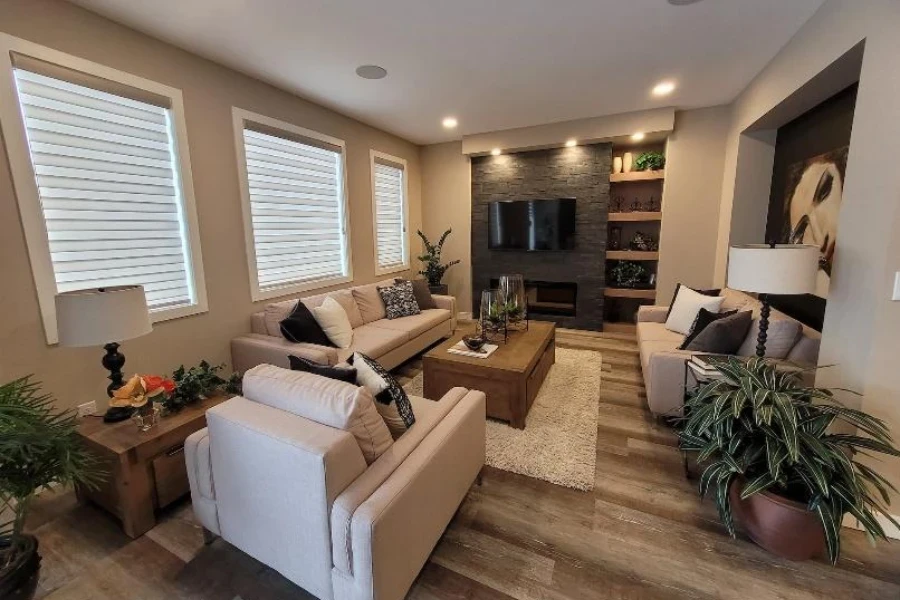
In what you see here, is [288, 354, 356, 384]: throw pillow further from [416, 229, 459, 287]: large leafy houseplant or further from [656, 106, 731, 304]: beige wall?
[656, 106, 731, 304]: beige wall

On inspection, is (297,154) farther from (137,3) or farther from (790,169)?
(790,169)

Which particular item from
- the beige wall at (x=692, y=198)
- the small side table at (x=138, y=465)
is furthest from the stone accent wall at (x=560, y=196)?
the small side table at (x=138, y=465)

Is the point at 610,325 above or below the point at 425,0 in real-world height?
below

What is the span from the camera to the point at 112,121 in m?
2.41

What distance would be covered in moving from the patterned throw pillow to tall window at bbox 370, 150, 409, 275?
0.76 m

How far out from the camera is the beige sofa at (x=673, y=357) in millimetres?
2297

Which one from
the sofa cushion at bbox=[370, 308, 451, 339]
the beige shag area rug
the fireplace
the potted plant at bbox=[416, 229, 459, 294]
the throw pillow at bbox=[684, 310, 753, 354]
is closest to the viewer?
the beige shag area rug

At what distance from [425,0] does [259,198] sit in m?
2.20

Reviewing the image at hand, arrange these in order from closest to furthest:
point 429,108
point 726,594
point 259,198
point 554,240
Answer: point 726,594, point 259,198, point 429,108, point 554,240

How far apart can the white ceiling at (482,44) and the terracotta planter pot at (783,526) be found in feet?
9.07

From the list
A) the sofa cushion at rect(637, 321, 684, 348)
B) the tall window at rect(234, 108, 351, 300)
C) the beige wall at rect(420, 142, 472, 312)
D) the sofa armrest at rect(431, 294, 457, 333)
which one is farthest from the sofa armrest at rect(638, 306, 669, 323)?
the tall window at rect(234, 108, 351, 300)

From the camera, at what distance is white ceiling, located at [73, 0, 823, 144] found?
90.3 inches

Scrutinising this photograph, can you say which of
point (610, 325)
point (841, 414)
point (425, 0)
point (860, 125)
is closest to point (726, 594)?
point (841, 414)

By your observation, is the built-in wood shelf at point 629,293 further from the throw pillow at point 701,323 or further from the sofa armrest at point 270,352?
the sofa armrest at point 270,352
